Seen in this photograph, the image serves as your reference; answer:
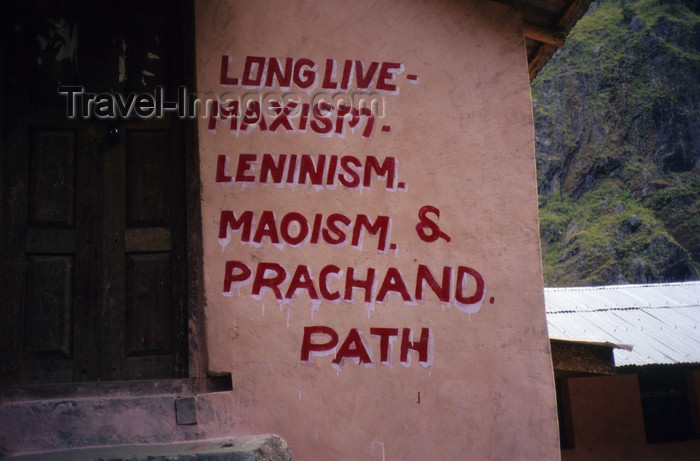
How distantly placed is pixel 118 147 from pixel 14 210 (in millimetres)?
721

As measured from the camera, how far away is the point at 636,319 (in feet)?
39.0

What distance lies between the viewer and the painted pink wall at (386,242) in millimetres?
3805

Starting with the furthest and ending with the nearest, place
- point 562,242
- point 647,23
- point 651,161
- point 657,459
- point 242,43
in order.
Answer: point 647,23 < point 651,161 < point 562,242 < point 657,459 < point 242,43

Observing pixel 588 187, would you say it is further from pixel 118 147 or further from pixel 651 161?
pixel 118 147

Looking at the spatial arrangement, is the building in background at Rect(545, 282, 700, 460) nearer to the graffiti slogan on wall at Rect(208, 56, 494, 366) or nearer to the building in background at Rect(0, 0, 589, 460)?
the building in background at Rect(0, 0, 589, 460)

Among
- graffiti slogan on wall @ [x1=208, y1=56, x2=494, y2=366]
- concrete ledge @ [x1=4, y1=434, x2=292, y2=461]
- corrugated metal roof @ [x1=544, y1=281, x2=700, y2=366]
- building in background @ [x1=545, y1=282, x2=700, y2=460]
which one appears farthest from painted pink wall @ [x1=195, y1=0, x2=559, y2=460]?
building in background @ [x1=545, y1=282, x2=700, y2=460]

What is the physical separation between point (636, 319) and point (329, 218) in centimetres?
979

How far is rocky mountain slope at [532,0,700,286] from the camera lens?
2972 centimetres

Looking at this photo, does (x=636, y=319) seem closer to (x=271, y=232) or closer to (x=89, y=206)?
(x=271, y=232)

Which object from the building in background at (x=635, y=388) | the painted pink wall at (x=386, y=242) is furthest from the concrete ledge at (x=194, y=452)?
the building in background at (x=635, y=388)

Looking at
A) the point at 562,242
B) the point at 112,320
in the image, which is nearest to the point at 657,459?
the point at 112,320

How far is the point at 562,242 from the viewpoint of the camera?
31.9 m

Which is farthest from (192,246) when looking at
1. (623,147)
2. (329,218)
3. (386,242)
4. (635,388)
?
(623,147)

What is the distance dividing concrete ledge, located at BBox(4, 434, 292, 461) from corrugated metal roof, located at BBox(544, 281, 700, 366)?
7540 millimetres
